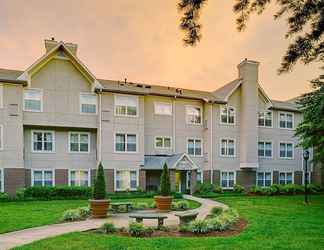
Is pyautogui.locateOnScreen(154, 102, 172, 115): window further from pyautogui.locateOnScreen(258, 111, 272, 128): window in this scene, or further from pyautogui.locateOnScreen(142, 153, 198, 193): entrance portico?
pyautogui.locateOnScreen(258, 111, 272, 128): window

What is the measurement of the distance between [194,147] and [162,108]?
193 inches

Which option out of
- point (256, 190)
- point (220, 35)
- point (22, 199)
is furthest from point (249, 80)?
point (220, 35)

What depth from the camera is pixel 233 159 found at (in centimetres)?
3247

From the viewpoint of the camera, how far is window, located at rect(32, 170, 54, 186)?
2586 centimetres

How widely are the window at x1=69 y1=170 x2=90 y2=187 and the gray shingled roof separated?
7.08 m

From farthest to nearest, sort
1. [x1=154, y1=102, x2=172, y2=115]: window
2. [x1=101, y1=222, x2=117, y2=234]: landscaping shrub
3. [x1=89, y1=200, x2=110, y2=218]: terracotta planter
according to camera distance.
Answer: [x1=154, y1=102, x2=172, y2=115]: window < [x1=89, y1=200, x2=110, y2=218]: terracotta planter < [x1=101, y1=222, x2=117, y2=234]: landscaping shrub

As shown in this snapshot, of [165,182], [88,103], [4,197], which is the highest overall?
[88,103]

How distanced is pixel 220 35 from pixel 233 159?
29.8 metres

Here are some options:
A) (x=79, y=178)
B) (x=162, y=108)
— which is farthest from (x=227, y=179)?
(x=79, y=178)

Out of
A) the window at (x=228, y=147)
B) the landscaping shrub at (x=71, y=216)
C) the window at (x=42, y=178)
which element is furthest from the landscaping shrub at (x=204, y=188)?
the landscaping shrub at (x=71, y=216)

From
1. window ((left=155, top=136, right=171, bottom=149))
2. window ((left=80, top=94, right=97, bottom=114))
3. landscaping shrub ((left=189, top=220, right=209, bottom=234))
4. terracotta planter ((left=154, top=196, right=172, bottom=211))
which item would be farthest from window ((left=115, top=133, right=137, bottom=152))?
landscaping shrub ((left=189, top=220, right=209, bottom=234))

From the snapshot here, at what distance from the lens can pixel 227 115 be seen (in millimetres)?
32375

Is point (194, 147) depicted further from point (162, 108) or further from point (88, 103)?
point (88, 103)

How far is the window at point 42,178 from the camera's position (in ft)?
84.8
